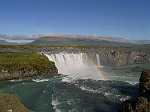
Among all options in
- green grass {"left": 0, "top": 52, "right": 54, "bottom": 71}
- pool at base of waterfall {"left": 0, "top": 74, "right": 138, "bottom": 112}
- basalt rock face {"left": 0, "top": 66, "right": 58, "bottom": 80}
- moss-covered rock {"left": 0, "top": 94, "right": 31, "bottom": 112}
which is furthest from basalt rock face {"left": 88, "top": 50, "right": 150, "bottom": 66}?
moss-covered rock {"left": 0, "top": 94, "right": 31, "bottom": 112}

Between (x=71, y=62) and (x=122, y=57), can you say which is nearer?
(x=71, y=62)

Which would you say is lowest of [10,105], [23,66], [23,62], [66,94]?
[66,94]

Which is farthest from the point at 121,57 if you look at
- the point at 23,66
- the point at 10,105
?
the point at 10,105

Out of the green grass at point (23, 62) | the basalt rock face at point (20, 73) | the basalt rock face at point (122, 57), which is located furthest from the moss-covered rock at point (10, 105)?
the basalt rock face at point (122, 57)

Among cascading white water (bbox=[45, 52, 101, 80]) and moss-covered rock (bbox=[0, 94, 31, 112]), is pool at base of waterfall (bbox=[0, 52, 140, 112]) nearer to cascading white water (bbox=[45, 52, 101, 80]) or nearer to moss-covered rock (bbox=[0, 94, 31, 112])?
moss-covered rock (bbox=[0, 94, 31, 112])

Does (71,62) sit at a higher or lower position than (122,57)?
higher

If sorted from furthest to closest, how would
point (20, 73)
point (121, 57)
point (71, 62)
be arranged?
point (121, 57) < point (71, 62) < point (20, 73)

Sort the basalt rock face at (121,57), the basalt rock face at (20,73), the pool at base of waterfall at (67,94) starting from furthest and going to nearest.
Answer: the basalt rock face at (121,57) < the basalt rock face at (20,73) < the pool at base of waterfall at (67,94)

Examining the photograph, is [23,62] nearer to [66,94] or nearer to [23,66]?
[23,66]

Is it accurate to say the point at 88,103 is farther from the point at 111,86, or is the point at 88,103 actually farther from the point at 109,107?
the point at 111,86

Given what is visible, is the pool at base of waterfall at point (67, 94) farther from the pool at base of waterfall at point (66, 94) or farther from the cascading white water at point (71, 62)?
the cascading white water at point (71, 62)
